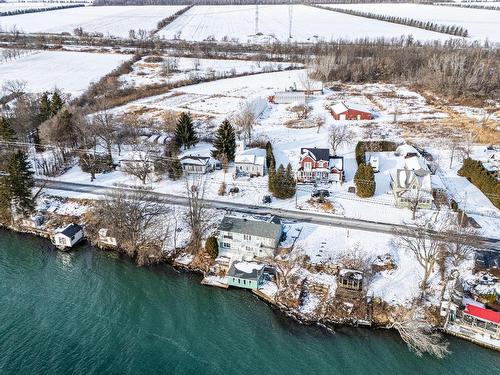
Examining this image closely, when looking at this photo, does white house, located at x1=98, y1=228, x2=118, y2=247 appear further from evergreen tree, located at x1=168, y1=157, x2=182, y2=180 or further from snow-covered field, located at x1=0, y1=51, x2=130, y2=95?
snow-covered field, located at x1=0, y1=51, x2=130, y2=95

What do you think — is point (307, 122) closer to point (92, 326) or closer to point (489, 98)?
point (489, 98)

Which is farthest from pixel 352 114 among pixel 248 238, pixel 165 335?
pixel 165 335

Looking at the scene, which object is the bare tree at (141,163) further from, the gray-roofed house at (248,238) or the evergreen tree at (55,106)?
the evergreen tree at (55,106)

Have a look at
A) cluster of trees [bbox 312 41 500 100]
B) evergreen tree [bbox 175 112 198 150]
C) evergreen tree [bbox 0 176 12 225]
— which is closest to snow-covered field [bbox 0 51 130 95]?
evergreen tree [bbox 175 112 198 150]

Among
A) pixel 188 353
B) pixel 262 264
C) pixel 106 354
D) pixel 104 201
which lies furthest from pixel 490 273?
pixel 104 201

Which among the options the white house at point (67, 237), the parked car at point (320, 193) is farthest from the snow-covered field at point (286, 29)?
the white house at point (67, 237)

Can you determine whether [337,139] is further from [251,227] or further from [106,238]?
[106,238]
